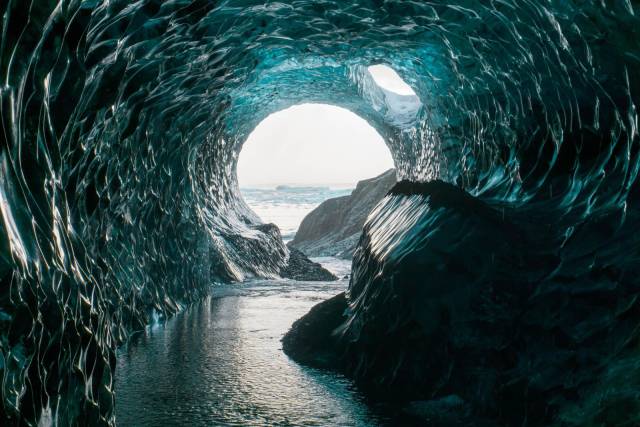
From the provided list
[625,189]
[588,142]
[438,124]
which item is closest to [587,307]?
[625,189]

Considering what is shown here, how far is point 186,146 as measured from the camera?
997cm

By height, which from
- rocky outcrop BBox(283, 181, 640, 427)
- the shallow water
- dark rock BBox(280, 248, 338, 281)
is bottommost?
dark rock BBox(280, 248, 338, 281)

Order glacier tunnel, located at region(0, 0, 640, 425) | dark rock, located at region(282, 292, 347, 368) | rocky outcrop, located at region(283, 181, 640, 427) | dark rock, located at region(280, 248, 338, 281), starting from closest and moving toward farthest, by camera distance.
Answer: glacier tunnel, located at region(0, 0, 640, 425)
rocky outcrop, located at region(283, 181, 640, 427)
dark rock, located at region(282, 292, 347, 368)
dark rock, located at region(280, 248, 338, 281)

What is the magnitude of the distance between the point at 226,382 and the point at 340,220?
70.7ft

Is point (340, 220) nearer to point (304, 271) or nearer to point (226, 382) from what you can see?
point (304, 271)

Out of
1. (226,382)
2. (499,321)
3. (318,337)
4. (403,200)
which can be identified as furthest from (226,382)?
(403,200)

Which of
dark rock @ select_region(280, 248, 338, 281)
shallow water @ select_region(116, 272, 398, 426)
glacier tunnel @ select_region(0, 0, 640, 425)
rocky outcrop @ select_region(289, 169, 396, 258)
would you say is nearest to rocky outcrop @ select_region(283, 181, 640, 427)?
glacier tunnel @ select_region(0, 0, 640, 425)

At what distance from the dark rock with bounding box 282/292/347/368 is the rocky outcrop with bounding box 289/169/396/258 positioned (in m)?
15.0

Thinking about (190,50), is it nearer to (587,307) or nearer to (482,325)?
(482,325)

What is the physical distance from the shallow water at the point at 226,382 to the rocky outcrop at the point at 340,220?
15200 mm

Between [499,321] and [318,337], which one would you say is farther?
[318,337]

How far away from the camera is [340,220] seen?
26.8 metres

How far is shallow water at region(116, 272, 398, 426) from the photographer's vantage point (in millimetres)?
4520

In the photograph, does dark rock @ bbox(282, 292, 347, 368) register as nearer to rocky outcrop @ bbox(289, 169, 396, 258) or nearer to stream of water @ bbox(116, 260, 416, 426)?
stream of water @ bbox(116, 260, 416, 426)
